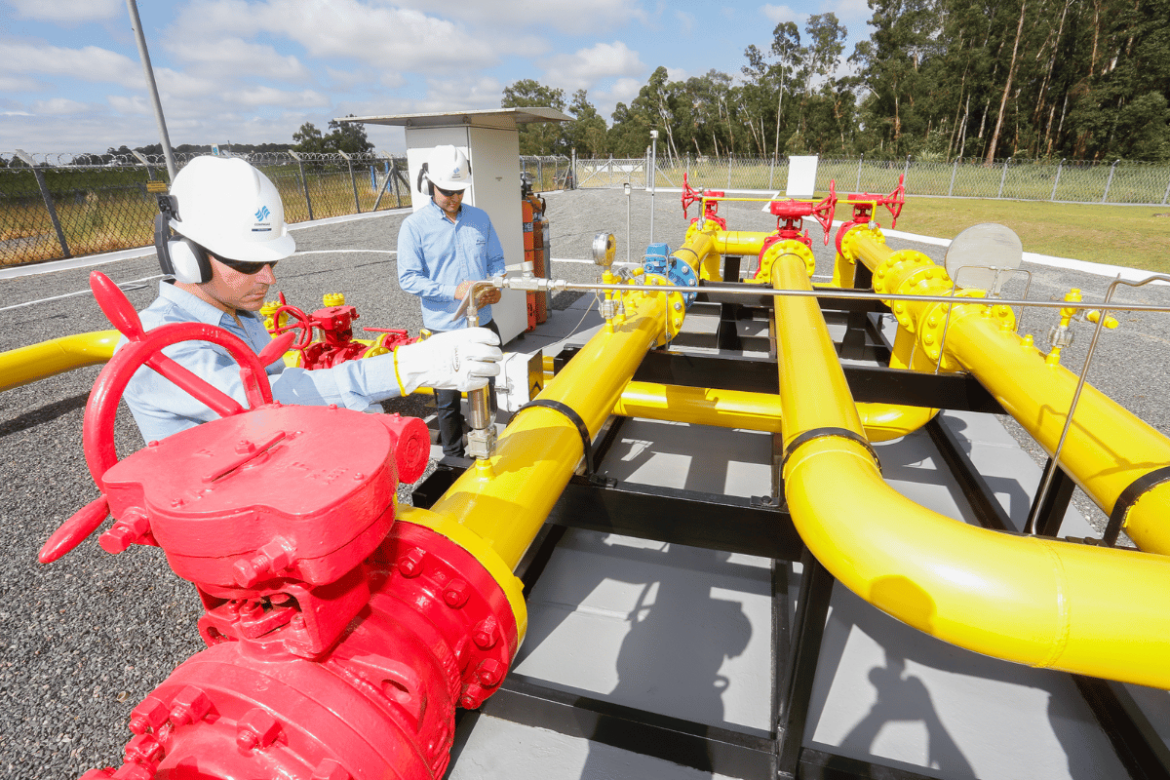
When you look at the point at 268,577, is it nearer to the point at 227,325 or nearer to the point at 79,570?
the point at 227,325

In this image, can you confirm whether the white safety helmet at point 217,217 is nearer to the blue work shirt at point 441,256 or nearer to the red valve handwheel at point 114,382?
the red valve handwheel at point 114,382

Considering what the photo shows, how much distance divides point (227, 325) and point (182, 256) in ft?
0.62

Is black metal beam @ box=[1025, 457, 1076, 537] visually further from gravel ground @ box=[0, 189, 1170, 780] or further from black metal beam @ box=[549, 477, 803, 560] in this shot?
black metal beam @ box=[549, 477, 803, 560]

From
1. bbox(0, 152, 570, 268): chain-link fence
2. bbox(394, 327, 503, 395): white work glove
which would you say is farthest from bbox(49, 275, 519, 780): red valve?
bbox(0, 152, 570, 268): chain-link fence

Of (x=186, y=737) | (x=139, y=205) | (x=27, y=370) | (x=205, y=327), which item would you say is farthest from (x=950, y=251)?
(x=139, y=205)

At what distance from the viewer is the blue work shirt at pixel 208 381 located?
4.18 feet

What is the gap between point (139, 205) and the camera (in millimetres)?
13836

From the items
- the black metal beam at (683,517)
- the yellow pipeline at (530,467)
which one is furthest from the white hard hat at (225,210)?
the black metal beam at (683,517)

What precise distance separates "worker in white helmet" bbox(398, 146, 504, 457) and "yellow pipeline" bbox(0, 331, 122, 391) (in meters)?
2.61

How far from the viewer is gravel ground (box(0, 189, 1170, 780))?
215 cm

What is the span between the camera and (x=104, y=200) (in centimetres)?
1316

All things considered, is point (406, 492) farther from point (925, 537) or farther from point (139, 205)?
point (139, 205)

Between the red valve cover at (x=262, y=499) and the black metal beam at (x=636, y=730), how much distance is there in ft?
4.70

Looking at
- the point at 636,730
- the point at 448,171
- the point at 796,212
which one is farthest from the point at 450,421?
the point at 796,212
